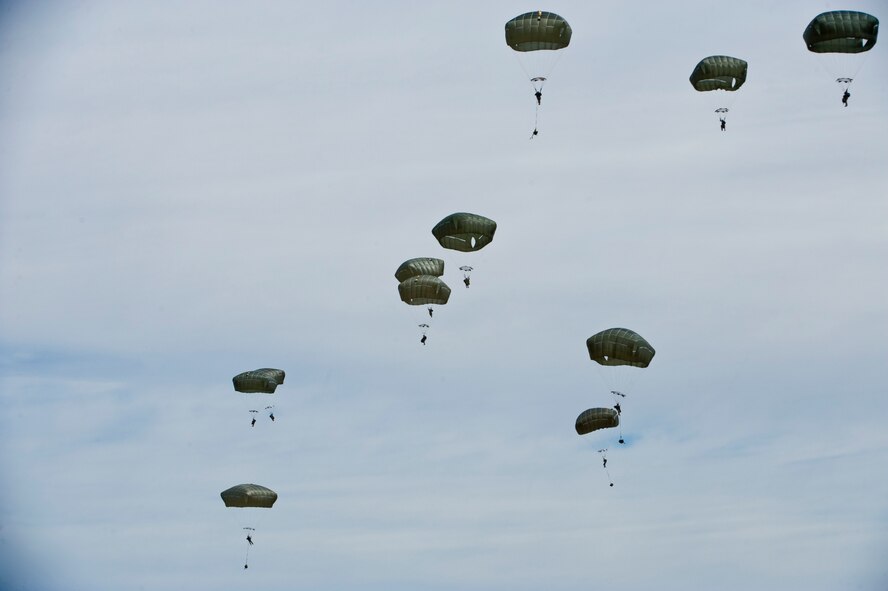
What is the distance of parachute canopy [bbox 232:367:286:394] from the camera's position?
11144cm

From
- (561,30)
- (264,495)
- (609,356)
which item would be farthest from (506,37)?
(264,495)

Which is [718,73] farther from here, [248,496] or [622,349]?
[248,496]

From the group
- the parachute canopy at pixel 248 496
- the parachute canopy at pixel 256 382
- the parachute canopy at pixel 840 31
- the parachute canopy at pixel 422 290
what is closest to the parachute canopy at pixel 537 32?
the parachute canopy at pixel 840 31

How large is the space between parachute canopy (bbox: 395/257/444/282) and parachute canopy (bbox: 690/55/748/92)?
765 inches

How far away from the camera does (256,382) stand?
11150 cm

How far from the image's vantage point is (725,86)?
100 metres

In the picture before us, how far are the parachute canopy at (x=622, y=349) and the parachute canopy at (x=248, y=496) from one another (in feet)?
97.2

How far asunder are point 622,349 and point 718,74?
59.8 ft

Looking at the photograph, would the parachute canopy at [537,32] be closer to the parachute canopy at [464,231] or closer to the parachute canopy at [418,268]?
the parachute canopy at [464,231]

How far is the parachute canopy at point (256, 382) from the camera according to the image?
4387 inches

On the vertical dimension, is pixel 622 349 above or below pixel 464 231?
below

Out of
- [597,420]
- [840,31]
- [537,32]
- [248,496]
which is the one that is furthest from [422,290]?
[840,31]

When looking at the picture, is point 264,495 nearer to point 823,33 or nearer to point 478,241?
point 478,241

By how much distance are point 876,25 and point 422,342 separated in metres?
33.3
